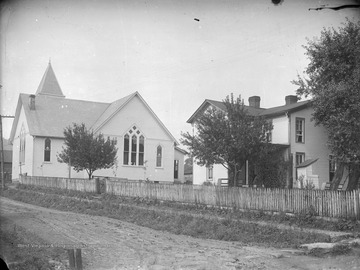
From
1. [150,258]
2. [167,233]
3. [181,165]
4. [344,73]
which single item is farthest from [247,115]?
[181,165]

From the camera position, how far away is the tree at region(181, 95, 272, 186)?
23922mm

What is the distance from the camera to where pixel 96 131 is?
3719 cm

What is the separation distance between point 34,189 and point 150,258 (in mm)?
22511

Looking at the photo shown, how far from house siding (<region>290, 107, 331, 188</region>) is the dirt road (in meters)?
17.3

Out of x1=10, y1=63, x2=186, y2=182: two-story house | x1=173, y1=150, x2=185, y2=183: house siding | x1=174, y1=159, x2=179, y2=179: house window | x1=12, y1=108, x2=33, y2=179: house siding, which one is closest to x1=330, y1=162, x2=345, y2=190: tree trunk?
x1=10, y1=63, x2=186, y2=182: two-story house

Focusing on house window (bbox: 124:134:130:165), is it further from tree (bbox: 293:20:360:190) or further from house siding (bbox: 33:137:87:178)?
tree (bbox: 293:20:360:190)

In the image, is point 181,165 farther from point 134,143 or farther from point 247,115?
point 247,115

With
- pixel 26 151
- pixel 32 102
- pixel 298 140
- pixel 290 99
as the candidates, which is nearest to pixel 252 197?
pixel 298 140

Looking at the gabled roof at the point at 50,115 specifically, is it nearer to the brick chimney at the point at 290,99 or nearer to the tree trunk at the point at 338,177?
the brick chimney at the point at 290,99

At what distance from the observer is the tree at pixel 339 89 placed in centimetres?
2139

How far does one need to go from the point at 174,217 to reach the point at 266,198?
13.6 feet

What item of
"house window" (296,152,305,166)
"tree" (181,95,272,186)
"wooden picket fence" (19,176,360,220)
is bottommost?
"wooden picket fence" (19,176,360,220)

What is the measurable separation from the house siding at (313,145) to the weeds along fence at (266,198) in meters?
11.1

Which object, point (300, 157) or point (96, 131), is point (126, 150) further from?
point (300, 157)
